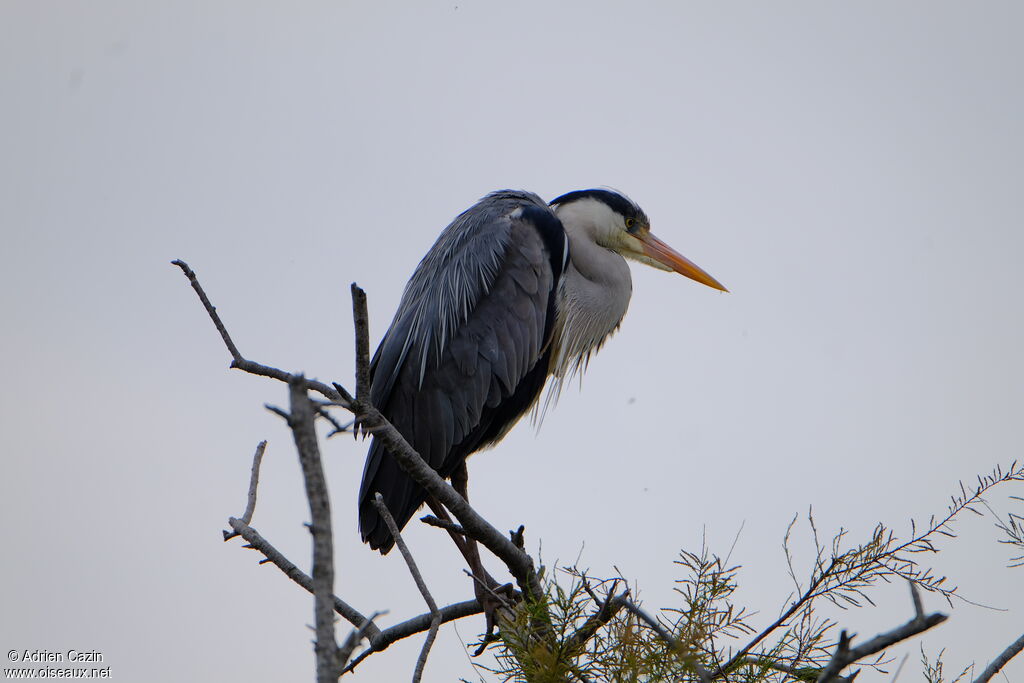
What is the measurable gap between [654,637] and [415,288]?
2.78m

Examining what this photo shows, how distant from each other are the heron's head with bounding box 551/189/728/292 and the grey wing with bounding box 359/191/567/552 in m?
0.61

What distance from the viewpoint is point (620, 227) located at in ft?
18.0

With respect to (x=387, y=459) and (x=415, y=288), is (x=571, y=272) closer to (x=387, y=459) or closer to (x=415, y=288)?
(x=415, y=288)

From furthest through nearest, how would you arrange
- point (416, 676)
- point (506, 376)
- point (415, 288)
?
1. point (415, 288)
2. point (506, 376)
3. point (416, 676)

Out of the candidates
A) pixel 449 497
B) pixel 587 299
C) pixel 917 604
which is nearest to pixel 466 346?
pixel 587 299

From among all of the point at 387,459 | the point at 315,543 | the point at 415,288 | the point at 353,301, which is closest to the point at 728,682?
the point at 353,301

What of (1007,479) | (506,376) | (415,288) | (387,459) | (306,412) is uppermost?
(415,288)

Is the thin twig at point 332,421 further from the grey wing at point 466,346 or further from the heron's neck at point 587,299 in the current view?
the heron's neck at point 587,299

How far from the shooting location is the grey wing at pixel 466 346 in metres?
4.32

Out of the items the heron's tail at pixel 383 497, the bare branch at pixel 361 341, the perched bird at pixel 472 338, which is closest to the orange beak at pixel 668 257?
the perched bird at pixel 472 338

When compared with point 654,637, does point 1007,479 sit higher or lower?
higher

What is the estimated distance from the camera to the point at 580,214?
5418 mm

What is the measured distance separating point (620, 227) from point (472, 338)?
141 centimetres

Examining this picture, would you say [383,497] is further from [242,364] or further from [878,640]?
[878,640]
